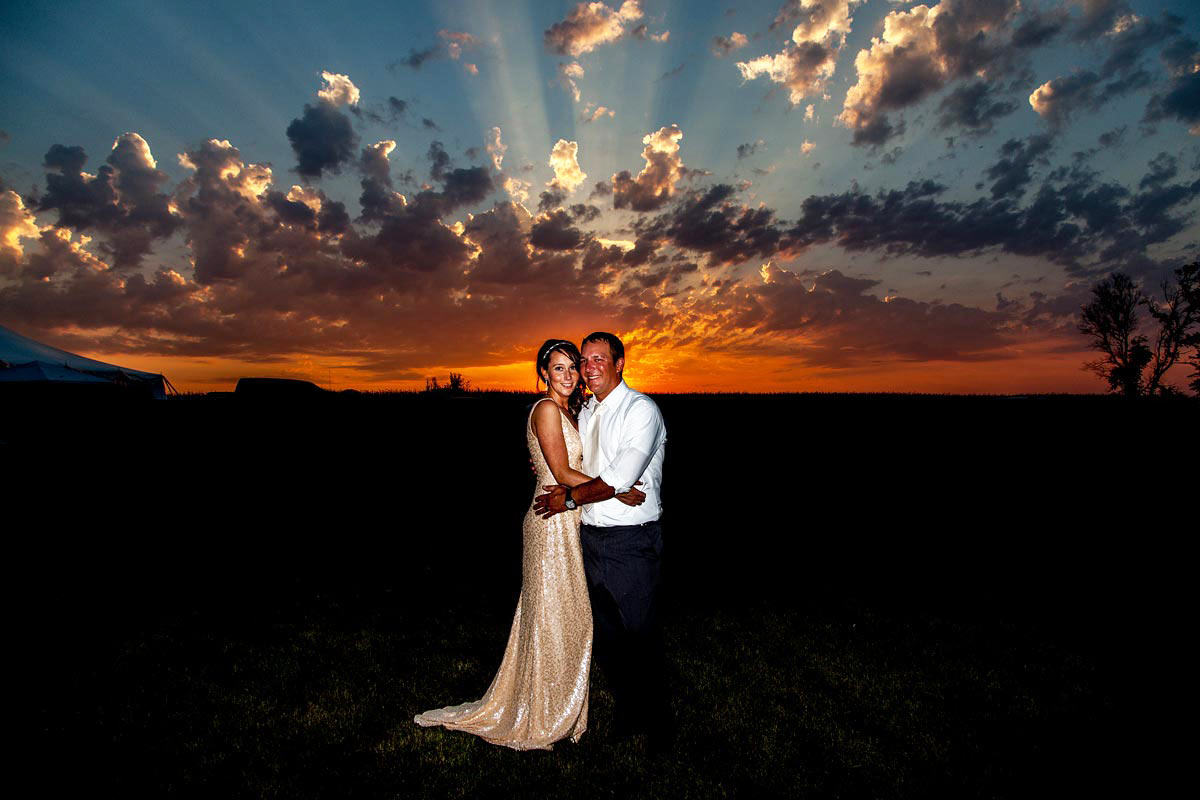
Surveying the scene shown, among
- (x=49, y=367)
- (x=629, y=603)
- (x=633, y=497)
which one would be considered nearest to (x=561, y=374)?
(x=633, y=497)

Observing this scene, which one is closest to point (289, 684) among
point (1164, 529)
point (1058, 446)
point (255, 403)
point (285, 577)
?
point (285, 577)

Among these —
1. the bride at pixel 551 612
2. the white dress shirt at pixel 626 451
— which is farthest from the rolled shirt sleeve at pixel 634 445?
the bride at pixel 551 612

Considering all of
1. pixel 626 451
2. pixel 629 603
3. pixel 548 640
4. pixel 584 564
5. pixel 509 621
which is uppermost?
pixel 626 451

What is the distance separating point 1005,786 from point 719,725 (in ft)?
5.64

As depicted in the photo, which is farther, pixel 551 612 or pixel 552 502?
pixel 551 612

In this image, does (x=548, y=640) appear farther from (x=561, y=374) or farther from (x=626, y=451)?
(x=561, y=374)

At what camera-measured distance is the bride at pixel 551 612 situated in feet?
10.9

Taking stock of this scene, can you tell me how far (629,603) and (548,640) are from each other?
0.66 m

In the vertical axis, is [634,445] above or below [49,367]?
below

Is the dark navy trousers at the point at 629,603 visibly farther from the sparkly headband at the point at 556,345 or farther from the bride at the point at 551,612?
the sparkly headband at the point at 556,345

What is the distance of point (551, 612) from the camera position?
3406 millimetres

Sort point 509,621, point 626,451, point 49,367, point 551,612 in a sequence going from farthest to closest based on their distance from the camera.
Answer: point 49,367 < point 509,621 < point 551,612 < point 626,451

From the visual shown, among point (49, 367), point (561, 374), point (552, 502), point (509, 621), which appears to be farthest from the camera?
point (49, 367)

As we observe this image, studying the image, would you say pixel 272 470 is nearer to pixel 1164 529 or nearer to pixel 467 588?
pixel 467 588
